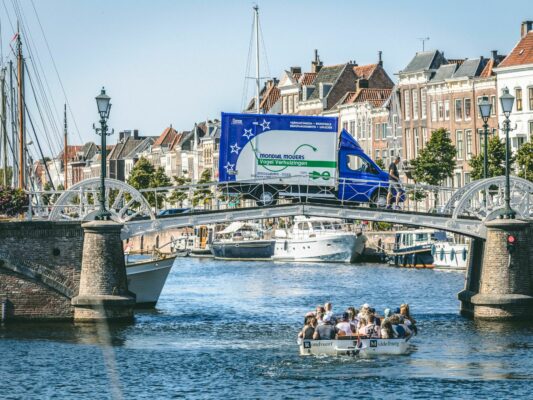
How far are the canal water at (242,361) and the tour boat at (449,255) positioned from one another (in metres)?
29.9

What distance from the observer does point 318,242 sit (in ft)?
397

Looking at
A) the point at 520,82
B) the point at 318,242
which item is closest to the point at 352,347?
the point at 520,82

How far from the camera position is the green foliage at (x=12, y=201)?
2452 inches

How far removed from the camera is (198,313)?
66.8 metres

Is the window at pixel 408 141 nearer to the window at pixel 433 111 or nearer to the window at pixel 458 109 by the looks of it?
the window at pixel 433 111

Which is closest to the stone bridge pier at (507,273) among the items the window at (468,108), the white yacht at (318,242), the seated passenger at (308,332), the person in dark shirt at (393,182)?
the person in dark shirt at (393,182)

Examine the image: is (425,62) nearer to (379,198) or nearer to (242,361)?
(379,198)

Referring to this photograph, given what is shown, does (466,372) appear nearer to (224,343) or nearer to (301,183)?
(224,343)

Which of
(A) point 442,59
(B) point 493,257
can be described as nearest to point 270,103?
(A) point 442,59

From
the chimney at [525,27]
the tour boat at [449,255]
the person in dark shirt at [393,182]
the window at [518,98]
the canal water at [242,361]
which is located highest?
the chimney at [525,27]

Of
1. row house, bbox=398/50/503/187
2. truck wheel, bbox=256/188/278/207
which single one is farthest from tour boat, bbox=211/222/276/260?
truck wheel, bbox=256/188/278/207

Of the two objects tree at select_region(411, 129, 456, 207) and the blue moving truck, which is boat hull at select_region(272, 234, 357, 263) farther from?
the blue moving truck

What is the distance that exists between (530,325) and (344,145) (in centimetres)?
1358

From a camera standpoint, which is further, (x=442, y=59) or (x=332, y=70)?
(x=332, y=70)
